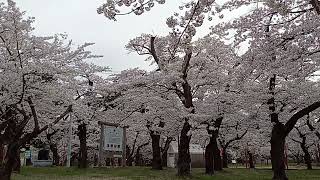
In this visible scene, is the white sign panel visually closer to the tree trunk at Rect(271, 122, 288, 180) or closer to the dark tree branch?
the tree trunk at Rect(271, 122, 288, 180)

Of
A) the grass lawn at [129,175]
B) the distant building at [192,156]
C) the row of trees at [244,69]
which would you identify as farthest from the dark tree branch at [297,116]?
the distant building at [192,156]

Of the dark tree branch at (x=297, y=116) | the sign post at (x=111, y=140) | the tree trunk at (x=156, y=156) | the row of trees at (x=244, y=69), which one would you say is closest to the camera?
the row of trees at (x=244, y=69)

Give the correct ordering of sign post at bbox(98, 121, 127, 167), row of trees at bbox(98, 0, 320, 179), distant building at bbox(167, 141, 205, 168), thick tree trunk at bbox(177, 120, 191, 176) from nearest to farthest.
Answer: row of trees at bbox(98, 0, 320, 179)
thick tree trunk at bbox(177, 120, 191, 176)
sign post at bbox(98, 121, 127, 167)
distant building at bbox(167, 141, 205, 168)

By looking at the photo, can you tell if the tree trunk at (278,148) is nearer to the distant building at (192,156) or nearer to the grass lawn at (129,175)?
the grass lawn at (129,175)

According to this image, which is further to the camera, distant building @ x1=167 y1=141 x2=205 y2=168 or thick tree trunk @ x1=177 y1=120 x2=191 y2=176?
distant building @ x1=167 y1=141 x2=205 y2=168

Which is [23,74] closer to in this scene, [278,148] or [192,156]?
[278,148]

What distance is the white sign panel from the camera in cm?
2050

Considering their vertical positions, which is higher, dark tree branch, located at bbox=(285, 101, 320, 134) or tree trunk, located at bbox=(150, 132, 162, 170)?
dark tree branch, located at bbox=(285, 101, 320, 134)

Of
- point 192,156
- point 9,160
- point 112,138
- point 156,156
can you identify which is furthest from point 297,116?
point 192,156

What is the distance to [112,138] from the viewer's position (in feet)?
67.8

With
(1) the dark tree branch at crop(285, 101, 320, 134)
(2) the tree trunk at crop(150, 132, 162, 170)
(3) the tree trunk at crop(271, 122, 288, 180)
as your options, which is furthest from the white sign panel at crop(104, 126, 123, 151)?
(1) the dark tree branch at crop(285, 101, 320, 134)

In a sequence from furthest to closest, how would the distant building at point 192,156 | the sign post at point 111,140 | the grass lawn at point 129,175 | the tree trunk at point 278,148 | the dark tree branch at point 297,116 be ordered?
the distant building at point 192,156
the sign post at point 111,140
the grass lawn at point 129,175
the tree trunk at point 278,148
the dark tree branch at point 297,116

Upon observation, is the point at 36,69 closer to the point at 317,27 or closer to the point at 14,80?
the point at 14,80

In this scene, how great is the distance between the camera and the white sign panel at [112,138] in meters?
20.5
